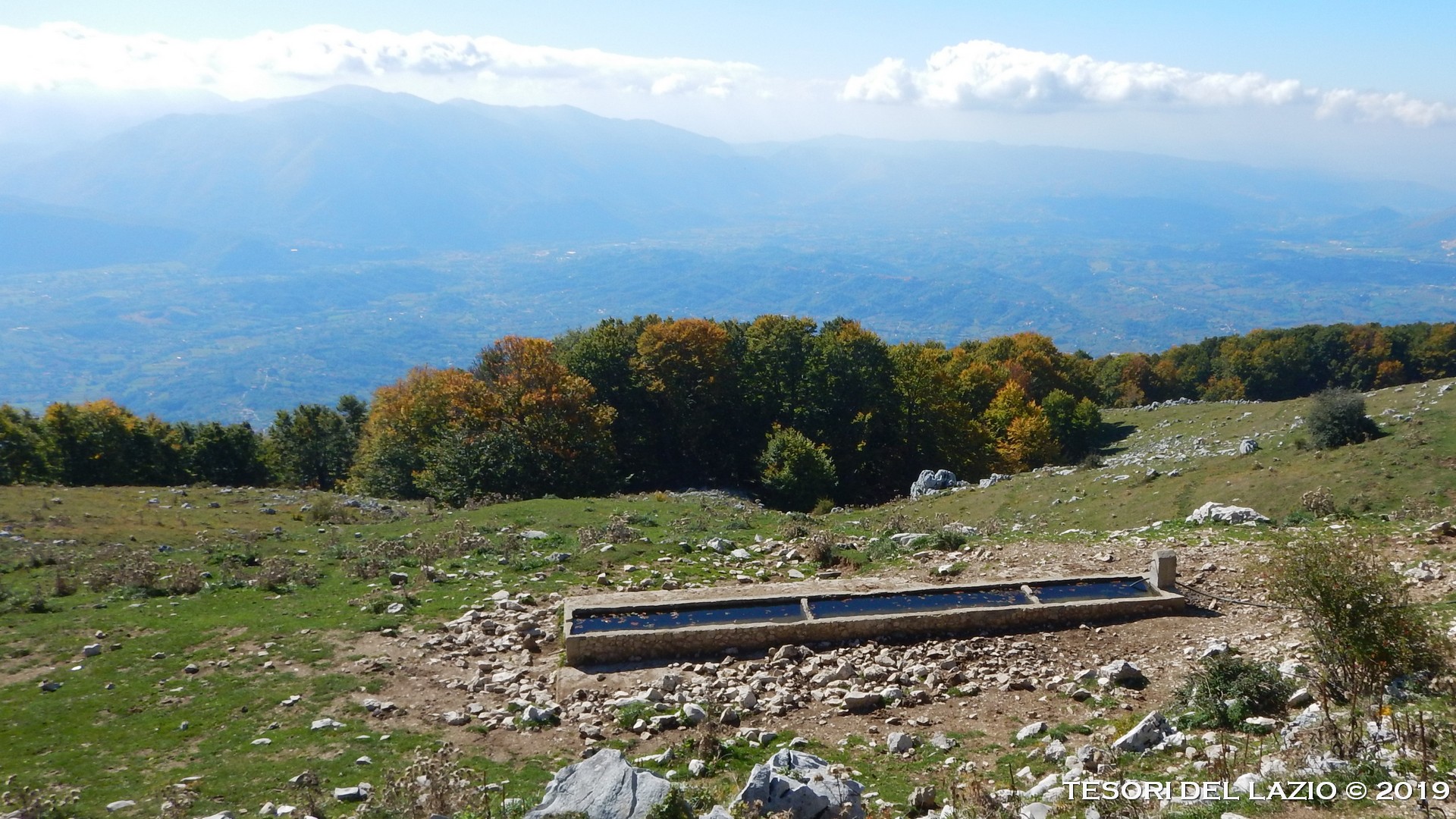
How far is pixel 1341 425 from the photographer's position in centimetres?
3206

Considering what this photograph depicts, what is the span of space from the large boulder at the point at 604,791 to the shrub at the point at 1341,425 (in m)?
32.3

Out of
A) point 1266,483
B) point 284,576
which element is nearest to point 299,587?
point 284,576

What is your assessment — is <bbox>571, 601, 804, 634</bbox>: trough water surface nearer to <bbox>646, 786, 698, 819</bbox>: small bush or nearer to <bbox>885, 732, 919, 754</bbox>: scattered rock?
<bbox>885, 732, 919, 754</bbox>: scattered rock

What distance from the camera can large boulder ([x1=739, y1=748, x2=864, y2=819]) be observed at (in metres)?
9.76

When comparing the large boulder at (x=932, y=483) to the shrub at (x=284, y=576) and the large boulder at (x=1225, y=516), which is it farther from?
the shrub at (x=284, y=576)

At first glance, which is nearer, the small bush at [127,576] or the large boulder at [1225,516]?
the small bush at [127,576]

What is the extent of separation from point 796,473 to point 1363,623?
100 ft

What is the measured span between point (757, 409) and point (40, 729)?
40777mm

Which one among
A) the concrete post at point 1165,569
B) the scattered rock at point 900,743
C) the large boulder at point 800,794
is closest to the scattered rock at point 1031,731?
the scattered rock at point 900,743

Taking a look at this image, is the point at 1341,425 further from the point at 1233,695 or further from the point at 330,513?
the point at 330,513

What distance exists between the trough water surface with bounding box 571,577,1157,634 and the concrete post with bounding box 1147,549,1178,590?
29cm

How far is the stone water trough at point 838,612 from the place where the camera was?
16.5m

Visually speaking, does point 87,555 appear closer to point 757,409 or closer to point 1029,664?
point 1029,664

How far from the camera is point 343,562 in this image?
22.3m
